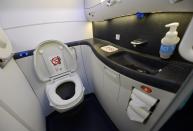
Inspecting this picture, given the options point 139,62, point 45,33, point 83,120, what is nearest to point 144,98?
point 139,62

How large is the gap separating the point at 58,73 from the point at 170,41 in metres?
1.34

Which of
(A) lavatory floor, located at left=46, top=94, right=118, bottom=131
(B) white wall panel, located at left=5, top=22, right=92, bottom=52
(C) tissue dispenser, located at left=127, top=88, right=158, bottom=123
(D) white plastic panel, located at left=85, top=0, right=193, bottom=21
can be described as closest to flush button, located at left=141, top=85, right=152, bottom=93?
(C) tissue dispenser, located at left=127, top=88, right=158, bottom=123

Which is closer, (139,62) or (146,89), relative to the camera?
(146,89)

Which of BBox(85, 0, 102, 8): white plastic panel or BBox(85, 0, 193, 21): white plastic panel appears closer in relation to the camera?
BBox(85, 0, 193, 21): white plastic panel

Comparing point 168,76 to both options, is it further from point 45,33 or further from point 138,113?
point 45,33

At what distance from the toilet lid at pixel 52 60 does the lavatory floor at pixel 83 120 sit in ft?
2.23

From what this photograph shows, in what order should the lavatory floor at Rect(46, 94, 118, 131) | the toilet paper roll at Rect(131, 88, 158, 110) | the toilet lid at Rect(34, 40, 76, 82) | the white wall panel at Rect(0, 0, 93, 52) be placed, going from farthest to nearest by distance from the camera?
the lavatory floor at Rect(46, 94, 118, 131), the toilet lid at Rect(34, 40, 76, 82), the white wall panel at Rect(0, 0, 93, 52), the toilet paper roll at Rect(131, 88, 158, 110)

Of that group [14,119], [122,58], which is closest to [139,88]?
[122,58]

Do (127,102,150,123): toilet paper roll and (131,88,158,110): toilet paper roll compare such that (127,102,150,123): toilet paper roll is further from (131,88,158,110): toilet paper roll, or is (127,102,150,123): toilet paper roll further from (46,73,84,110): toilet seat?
(46,73,84,110): toilet seat

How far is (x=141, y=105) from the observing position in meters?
0.70

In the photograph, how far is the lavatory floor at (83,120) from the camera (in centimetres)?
142

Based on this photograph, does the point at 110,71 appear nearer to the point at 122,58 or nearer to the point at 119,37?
the point at 122,58

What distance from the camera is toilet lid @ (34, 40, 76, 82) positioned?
1301 millimetres

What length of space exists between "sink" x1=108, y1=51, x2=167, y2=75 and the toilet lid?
0.72m
